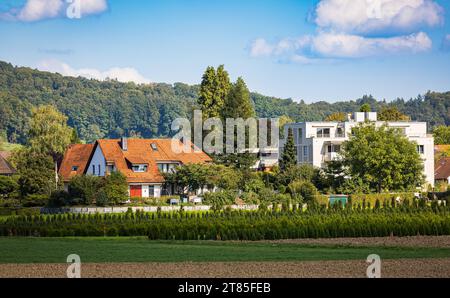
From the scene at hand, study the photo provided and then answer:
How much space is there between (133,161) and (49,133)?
78.0ft

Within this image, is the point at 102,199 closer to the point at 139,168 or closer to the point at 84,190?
the point at 84,190

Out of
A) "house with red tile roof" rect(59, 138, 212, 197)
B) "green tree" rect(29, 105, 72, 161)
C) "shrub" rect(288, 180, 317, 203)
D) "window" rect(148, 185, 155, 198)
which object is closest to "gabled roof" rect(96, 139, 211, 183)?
"house with red tile roof" rect(59, 138, 212, 197)

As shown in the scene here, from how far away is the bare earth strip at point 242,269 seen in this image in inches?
1145

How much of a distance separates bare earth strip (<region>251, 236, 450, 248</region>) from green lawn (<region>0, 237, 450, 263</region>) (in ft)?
5.72

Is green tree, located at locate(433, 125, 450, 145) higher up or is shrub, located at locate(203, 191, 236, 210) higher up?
green tree, located at locate(433, 125, 450, 145)

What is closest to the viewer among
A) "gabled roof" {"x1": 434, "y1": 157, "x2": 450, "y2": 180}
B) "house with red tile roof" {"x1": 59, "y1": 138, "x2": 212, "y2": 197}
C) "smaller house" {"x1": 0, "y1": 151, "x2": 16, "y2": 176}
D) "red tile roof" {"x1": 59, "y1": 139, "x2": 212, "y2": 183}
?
"house with red tile roof" {"x1": 59, "y1": 138, "x2": 212, "y2": 197}

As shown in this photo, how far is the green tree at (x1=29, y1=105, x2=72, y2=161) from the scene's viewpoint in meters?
106

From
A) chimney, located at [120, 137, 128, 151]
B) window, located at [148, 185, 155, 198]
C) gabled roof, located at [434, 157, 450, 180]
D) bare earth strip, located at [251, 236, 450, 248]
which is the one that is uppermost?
chimney, located at [120, 137, 128, 151]

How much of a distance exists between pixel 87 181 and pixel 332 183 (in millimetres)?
23894

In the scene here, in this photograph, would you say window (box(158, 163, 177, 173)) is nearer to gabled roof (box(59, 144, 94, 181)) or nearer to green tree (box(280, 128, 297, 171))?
gabled roof (box(59, 144, 94, 181))

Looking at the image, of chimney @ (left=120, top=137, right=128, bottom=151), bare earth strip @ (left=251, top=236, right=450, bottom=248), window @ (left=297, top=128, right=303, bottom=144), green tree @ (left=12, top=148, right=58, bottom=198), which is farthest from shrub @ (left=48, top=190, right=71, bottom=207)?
window @ (left=297, top=128, right=303, bottom=144)

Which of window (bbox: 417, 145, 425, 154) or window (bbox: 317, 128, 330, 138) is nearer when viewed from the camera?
window (bbox: 417, 145, 425, 154)

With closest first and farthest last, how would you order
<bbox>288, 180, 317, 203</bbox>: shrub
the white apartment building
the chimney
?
<bbox>288, 180, 317, 203</bbox>: shrub → the chimney → the white apartment building
